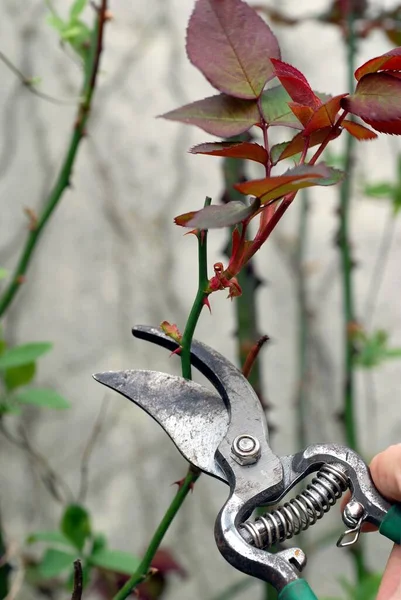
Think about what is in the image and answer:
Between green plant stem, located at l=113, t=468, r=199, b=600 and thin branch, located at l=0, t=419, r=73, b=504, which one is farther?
thin branch, located at l=0, t=419, r=73, b=504

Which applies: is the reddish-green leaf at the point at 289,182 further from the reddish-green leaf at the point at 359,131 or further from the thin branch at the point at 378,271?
the thin branch at the point at 378,271

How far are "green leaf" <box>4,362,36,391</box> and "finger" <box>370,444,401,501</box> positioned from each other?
1.19ft

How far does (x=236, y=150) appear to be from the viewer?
0.31 metres

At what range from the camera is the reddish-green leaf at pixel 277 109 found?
13.9 inches

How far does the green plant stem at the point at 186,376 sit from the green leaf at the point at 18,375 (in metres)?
0.28

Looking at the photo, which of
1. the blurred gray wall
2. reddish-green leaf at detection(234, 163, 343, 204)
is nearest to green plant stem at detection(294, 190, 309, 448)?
the blurred gray wall

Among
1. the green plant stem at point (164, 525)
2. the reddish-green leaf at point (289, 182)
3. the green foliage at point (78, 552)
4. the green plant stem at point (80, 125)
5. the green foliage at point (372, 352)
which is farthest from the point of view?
the green foliage at point (372, 352)

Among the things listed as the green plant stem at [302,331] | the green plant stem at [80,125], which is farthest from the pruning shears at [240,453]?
the green plant stem at [302,331]

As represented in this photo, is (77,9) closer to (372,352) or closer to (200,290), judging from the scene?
(200,290)

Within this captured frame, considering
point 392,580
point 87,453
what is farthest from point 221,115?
point 87,453

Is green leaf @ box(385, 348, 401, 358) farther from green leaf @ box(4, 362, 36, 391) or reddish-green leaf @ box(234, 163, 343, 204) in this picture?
reddish-green leaf @ box(234, 163, 343, 204)

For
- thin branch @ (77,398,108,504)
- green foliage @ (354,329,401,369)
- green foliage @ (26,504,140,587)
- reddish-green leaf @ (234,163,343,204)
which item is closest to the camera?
reddish-green leaf @ (234,163,343,204)

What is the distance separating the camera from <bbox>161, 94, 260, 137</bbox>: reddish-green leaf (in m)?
0.35

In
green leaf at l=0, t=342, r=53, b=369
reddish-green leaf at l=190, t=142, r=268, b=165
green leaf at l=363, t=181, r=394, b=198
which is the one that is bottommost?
green leaf at l=0, t=342, r=53, b=369
